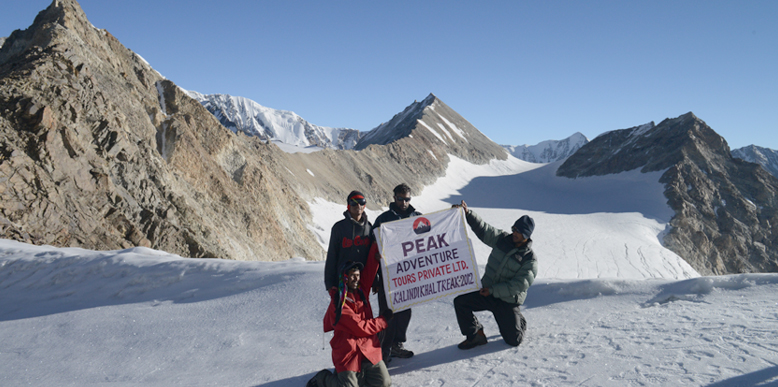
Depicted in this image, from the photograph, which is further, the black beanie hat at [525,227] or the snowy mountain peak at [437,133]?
the snowy mountain peak at [437,133]

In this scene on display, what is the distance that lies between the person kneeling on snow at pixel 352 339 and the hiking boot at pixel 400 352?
0.57 m

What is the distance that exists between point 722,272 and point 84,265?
48.2 metres

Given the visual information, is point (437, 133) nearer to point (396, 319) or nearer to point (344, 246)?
point (396, 319)

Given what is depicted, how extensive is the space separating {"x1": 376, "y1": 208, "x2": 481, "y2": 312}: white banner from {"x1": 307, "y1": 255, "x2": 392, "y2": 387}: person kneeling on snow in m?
0.46

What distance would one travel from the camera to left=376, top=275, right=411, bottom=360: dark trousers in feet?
14.2

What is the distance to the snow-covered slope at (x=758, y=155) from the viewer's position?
147 meters

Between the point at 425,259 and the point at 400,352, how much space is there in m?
1.06

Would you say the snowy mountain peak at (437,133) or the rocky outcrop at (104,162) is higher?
the snowy mountain peak at (437,133)

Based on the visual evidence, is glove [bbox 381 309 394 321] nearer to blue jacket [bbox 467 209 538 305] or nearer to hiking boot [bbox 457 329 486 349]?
hiking boot [bbox 457 329 486 349]

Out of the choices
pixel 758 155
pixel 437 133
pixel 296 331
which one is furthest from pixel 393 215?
pixel 758 155

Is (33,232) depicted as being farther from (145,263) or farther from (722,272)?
(722,272)

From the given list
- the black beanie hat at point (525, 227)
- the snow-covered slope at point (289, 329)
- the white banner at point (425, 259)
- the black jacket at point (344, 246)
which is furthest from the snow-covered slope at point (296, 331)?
the black beanie hat at point (525, 227)

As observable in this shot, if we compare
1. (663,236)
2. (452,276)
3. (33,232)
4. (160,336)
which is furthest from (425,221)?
(663,236)

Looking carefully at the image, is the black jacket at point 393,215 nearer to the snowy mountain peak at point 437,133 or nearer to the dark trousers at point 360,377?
the dark trousers at point 360,377
